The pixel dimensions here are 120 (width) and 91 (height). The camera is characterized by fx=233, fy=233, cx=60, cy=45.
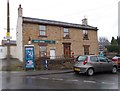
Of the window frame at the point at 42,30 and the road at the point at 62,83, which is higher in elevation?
the window frame at the point at 42,30

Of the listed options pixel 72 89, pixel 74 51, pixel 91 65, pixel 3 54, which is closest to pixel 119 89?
pixel 72 89

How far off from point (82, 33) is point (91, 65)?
70.4 ft

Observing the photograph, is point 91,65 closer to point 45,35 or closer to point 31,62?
point 31,62

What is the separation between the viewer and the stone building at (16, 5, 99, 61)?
33.0 meters

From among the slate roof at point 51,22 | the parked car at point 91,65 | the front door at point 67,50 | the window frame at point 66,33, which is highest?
the slate roof at point 51,22

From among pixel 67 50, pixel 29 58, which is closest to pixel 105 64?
pixel 29 58

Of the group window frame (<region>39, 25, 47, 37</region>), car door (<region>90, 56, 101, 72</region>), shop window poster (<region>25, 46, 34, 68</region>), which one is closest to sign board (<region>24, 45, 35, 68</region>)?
shop window poster (<region>25, 46, 34, 68</region>)

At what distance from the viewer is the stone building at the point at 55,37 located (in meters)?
33.0

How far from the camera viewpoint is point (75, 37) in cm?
3753

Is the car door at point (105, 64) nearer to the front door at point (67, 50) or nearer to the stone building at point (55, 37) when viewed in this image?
the stone building at point (55, 37)

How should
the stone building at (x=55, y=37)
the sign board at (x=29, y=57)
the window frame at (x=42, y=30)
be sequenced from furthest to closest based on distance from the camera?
the window frame at (x=42, y=30) → the stone building at (x=55, y=37) → the sign board at (x=29, y=57)

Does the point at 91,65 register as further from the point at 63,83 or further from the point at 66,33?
the point at 66,33

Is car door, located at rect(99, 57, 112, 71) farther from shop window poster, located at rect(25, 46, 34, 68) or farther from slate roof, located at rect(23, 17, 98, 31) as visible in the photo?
slate roof, located at rect(23, 17, 98, 31)

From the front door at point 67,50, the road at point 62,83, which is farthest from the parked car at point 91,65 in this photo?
the front door at point 67,50
